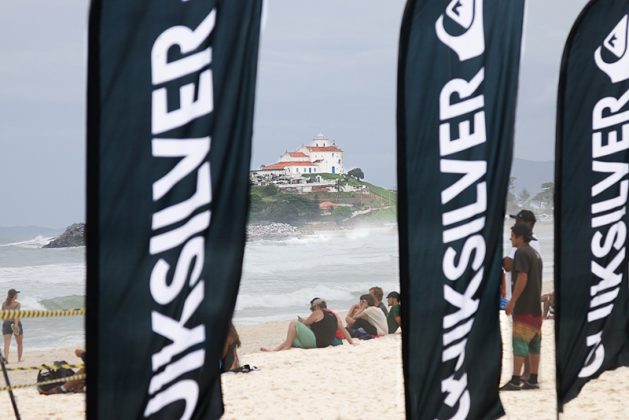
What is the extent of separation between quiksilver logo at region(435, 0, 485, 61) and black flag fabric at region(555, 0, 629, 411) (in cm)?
152

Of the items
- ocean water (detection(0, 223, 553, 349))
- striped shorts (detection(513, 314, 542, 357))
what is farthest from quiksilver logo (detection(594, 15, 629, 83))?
ocean water (detection(0, 223, 553, 349))

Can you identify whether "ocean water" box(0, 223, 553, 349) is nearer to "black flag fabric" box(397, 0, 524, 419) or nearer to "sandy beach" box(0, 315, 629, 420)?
"sandy beach" box(0, 315, 629, 420)

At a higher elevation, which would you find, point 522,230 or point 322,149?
point 322,149

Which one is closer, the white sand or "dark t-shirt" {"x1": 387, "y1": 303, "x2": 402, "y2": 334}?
the white sand

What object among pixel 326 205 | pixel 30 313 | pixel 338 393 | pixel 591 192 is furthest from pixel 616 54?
pixel 326 205

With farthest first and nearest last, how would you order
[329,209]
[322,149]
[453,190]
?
[322,149] < [329,209] < [453,190]

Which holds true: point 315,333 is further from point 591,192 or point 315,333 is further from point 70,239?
point 70,239

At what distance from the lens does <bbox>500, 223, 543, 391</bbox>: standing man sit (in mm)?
8117

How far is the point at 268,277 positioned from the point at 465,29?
42.1 m

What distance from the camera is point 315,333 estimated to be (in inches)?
503

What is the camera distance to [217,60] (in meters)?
3.87

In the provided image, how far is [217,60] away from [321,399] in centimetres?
586

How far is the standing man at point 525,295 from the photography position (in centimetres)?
812

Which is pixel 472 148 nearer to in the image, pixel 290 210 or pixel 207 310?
pixel 207 310
